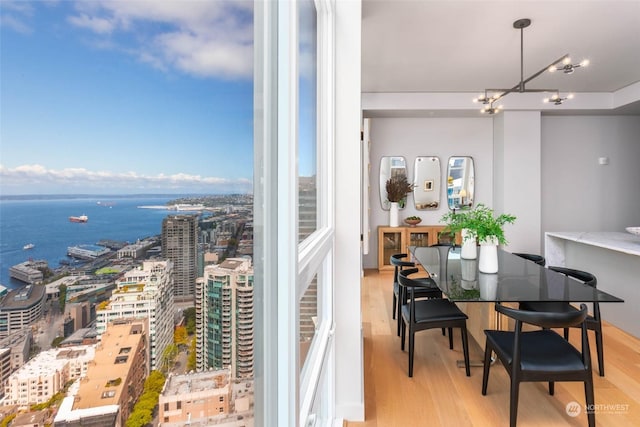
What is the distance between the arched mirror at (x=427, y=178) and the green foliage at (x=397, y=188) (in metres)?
0.15

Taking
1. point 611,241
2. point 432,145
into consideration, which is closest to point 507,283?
point 611,241

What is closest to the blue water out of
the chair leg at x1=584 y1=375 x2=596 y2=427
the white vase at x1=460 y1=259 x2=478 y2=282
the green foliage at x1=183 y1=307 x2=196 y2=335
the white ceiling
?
the green foliage at x1=183 y1=307 x2=196 y2=335

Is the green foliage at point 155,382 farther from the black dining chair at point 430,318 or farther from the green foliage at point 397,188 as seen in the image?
the green foliage at point 397,188

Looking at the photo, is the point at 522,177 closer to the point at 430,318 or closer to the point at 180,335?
the point at 430,318

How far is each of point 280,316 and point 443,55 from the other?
3868 mm

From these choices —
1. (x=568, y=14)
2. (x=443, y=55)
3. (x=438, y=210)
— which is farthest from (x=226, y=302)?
(x=438, y=210)

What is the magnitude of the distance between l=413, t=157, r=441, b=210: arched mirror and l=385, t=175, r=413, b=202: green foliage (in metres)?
0.15

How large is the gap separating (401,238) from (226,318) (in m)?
5.10

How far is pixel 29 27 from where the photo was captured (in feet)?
0.64

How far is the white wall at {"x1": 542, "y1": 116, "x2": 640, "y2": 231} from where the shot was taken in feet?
17.9

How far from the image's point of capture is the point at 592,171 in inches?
216

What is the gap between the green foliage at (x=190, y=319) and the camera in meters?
0.37

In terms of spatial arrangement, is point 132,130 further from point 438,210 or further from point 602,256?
point 438,210

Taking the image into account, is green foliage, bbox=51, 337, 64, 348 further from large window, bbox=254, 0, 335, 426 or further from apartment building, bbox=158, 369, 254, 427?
large window, bbox=254, 0, 335, 426
